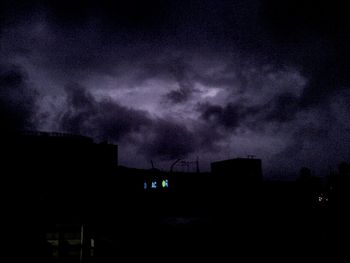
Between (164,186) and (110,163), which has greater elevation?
(110,163)

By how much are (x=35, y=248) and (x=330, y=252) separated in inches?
388

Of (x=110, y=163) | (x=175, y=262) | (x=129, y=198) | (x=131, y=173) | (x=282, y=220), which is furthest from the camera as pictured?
(x=110, y=163)

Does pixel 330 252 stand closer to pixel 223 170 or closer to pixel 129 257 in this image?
pixel 129 257

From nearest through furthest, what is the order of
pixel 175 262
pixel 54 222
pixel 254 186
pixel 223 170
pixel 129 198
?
pixel 175 262 < pixel 54 222 < pixel 129 198 < pixel 254 186 < pixel 223 170

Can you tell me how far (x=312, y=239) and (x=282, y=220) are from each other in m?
2.70

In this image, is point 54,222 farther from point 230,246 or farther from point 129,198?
point 129,198

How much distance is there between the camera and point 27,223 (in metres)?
10.9

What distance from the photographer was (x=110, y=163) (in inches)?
1591

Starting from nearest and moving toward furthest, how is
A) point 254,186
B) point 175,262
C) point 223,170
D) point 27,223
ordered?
point 175,262
point 27,223
point 254,186
point 223,170

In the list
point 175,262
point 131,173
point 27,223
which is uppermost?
point 131,173

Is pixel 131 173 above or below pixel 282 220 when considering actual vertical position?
above

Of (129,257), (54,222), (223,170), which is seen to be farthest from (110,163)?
(129,257)

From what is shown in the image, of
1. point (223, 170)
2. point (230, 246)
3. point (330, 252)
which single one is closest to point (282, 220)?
point (330, 252)

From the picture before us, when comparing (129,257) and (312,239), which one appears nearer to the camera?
(129,257)
